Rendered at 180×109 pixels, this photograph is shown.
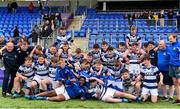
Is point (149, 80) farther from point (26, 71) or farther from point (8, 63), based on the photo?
point (8, 63)

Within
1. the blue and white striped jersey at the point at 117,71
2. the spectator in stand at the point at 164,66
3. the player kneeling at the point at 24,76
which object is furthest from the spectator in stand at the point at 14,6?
the spectator in stand at the point at 164,66

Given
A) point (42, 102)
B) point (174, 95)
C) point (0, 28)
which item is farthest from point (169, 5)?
point (42, 102)

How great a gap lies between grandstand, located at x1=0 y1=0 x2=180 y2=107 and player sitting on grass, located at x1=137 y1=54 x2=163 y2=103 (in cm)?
585

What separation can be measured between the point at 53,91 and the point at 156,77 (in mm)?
2530

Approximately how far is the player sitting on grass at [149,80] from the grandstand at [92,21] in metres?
5.85

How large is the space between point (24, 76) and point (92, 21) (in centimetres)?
1394

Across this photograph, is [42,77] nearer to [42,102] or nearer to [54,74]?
[54,74]

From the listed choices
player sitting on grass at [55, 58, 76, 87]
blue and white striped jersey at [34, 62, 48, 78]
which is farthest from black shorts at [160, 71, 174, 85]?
blue and white striped jersey at [34, 62, 48, 78]

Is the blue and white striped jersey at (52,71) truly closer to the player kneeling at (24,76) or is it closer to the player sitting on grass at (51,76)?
the player sitting on grass at (51,76)

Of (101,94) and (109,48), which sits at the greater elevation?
(109,48)

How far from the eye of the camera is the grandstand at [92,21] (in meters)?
18.1

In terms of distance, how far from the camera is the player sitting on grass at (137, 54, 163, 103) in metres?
9.70

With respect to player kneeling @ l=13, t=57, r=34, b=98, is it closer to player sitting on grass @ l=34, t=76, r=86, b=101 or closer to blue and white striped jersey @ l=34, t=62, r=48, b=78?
blue and white striped jersey @ l=34, t=62, r=48, b=78

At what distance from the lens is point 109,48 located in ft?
34.2
